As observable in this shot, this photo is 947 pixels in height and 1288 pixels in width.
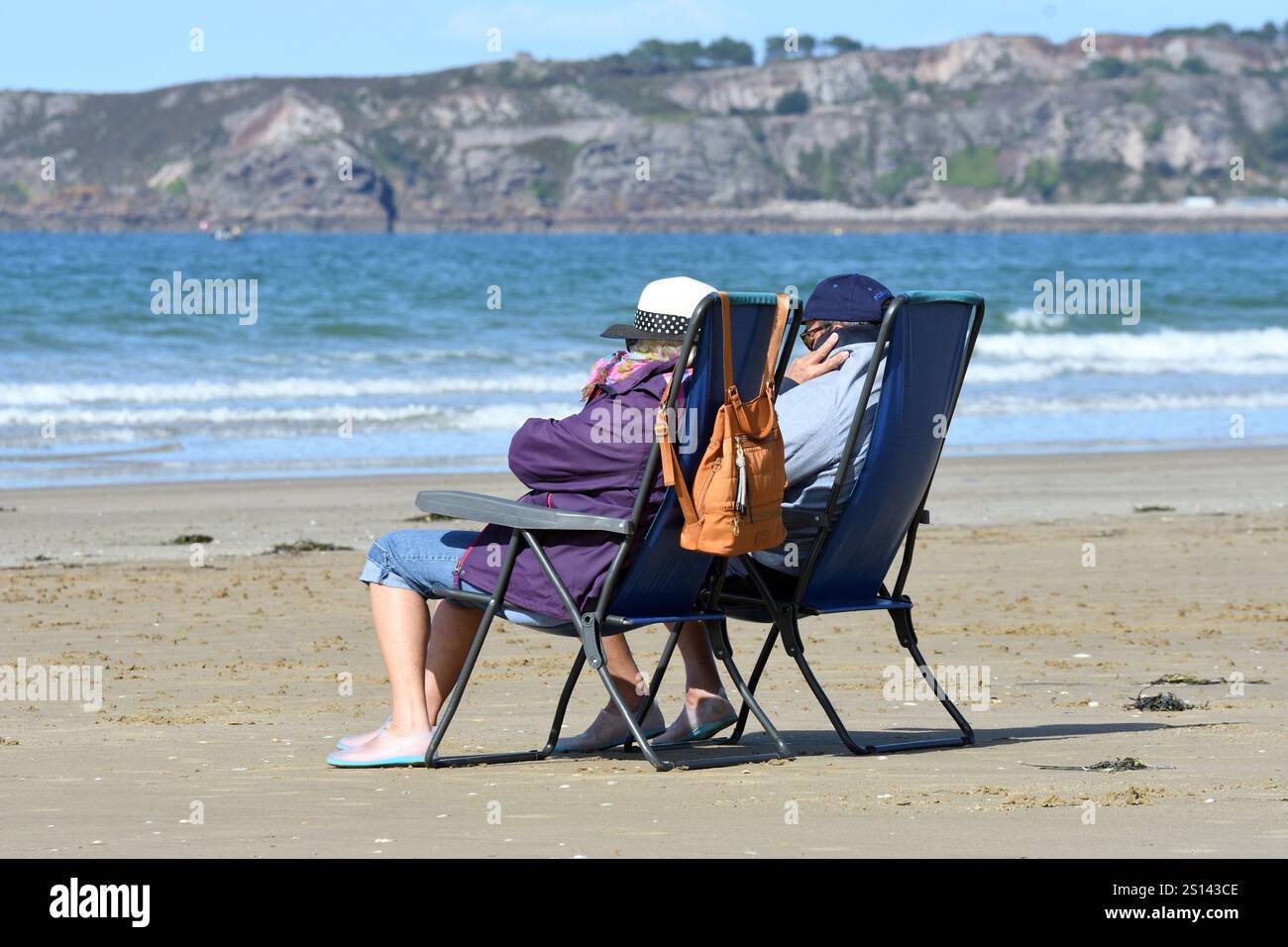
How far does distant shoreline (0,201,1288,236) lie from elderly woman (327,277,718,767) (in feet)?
488

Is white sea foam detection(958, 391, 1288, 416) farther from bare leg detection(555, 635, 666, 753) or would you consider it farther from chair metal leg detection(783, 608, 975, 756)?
bare leg detection(555, 635, 666, 753)

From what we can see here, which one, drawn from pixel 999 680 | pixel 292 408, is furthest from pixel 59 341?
pixel 999 680

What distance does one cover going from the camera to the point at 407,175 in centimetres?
16075

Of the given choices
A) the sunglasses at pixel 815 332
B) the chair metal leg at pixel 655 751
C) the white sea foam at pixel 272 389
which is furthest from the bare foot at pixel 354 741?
the white sea foam at pixel 272 389

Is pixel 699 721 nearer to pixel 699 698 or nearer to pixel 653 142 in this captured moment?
pixel 699 698

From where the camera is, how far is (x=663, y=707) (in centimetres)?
598

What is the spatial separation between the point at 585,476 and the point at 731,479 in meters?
0.41

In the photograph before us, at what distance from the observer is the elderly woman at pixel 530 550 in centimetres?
463

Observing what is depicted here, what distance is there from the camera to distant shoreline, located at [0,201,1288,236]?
515ft

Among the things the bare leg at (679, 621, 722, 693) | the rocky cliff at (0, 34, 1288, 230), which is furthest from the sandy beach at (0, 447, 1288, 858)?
the rocky cliff at (0, 34, 1288, 230)

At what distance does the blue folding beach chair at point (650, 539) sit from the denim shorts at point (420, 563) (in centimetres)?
6

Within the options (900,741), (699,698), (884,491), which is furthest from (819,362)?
(900,741)
